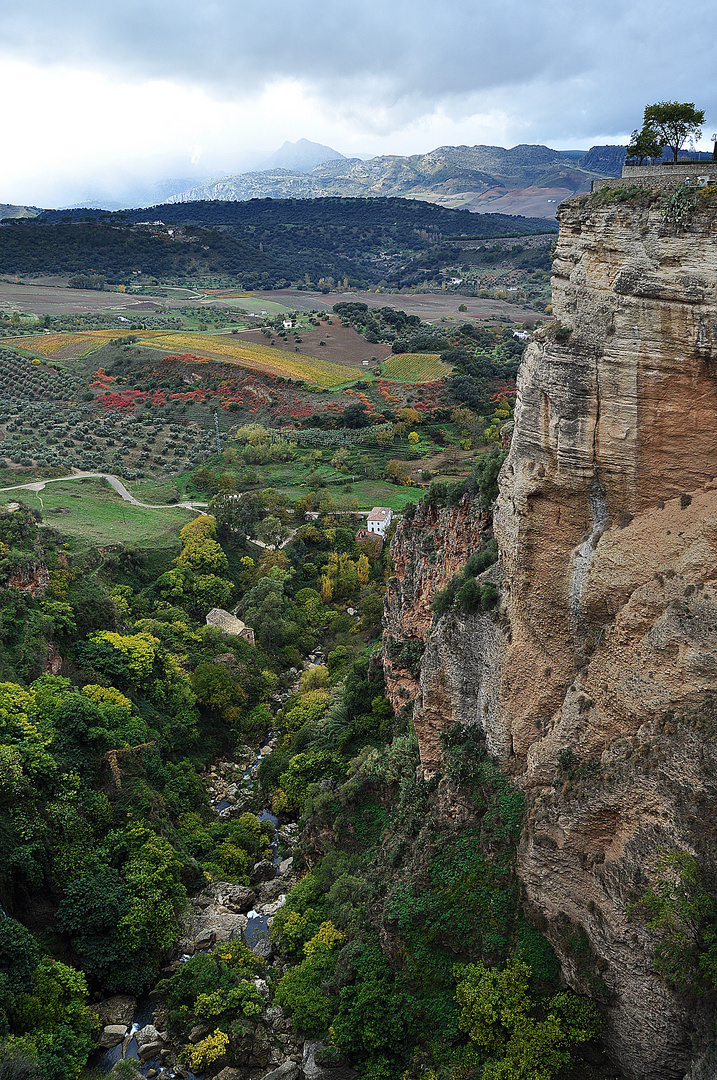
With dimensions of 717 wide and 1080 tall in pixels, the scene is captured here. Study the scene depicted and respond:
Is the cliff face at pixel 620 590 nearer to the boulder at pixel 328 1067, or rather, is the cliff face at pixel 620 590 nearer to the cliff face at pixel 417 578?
the cliff face at pixel 417 578

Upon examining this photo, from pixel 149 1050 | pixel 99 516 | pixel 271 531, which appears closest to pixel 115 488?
pixel 99 516

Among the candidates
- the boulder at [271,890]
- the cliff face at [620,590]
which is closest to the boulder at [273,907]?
the boulder at [271,890]

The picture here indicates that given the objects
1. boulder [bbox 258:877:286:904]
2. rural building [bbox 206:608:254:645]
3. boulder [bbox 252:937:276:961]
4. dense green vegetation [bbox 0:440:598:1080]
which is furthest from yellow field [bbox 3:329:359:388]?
boulder [bbox 252:937:276:961]

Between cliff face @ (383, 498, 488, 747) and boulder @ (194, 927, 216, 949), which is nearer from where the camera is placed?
cliff face @ (383, 498, 488, 747)

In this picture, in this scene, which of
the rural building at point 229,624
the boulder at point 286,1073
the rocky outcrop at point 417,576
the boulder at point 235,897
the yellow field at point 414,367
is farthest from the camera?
the yellow field at point 414,367

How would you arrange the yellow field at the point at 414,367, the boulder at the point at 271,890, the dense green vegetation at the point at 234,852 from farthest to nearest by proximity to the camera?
the yellow field at the point at 414,367, the boulder at the point at 271,890, the dense green vegetation at the point at 234,852

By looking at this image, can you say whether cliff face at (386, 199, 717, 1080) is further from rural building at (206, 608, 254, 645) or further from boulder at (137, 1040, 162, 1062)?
rural building at (206, 608, 254, 645)

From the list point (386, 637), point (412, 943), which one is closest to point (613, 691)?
point (412, 943)

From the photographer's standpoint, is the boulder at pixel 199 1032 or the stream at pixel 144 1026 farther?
the boulder at pixel 199 1032
